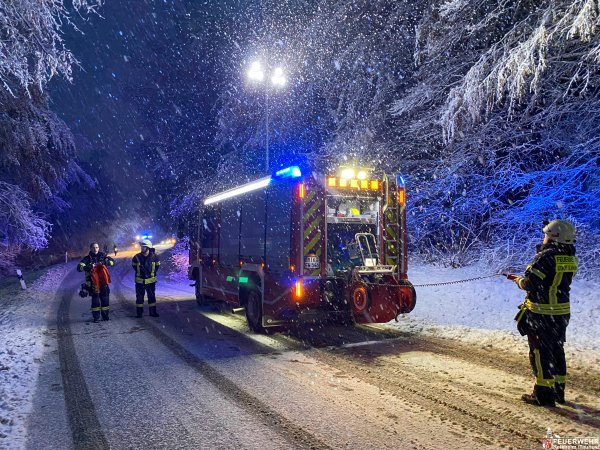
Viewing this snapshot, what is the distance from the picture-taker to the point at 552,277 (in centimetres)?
434

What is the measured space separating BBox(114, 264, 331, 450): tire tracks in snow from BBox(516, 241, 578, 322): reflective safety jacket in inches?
101

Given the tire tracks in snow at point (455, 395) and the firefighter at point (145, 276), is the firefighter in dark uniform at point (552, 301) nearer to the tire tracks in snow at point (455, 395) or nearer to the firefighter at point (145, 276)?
the tire tracks in snow at point (455, 395)

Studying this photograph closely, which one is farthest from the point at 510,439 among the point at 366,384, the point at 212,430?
the point at 212,430

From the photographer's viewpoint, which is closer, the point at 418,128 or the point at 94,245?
the point at 94,245

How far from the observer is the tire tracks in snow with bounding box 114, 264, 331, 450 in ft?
12.0

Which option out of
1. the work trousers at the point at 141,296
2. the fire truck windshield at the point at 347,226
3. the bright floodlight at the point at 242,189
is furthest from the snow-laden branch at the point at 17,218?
the fire truck windshield at the point at 347,226

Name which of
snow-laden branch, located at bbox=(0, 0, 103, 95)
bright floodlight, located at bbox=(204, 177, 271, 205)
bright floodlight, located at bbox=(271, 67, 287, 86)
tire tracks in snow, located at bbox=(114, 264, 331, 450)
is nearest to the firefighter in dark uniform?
tire tracks in snow, located at bbox=(114, 264, 331, 450)

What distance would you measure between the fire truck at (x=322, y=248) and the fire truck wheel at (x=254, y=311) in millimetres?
18

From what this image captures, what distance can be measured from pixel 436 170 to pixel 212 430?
10.2 meters

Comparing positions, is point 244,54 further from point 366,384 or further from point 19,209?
point 366,384

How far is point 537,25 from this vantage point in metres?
8.09

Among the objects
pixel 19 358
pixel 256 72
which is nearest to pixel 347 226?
pixel 19 358

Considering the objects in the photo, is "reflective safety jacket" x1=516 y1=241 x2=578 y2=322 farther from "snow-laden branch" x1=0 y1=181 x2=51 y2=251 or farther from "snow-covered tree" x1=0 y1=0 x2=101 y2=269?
"snow-laden branch" x1=0 y1=181 x2=51 y2=251

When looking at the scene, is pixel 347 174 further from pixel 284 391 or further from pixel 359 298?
pixel 284 391
